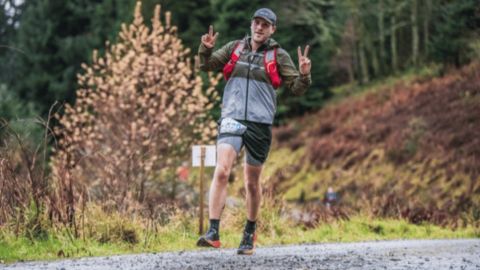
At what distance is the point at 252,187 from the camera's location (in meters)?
7.06

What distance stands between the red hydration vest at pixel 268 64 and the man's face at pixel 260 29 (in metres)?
0.13

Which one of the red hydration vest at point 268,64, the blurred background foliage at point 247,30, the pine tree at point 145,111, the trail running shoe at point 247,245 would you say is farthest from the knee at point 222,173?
the blurred background foliage at point 247,30

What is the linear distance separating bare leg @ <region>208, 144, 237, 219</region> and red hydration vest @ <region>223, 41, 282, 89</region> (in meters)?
0.66

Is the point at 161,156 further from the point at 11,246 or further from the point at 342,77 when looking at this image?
the point at 342,77

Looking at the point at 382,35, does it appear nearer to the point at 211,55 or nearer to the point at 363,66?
the point at 363,66

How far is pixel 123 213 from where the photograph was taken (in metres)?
9.23

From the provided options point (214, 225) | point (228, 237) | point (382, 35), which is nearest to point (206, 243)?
point (214, 225)

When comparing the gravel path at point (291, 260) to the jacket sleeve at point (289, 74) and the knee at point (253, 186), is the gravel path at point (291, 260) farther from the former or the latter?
the jacket sleeve at point (289, 74)

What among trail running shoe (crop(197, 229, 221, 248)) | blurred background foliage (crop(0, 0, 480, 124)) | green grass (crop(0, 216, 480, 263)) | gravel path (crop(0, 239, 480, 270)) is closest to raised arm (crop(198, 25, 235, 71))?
trail running shoe (crop(197, 229, 221, 248))

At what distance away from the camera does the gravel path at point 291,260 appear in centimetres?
602

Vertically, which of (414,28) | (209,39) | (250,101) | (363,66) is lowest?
(250,101)

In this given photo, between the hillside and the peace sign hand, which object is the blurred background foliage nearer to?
the hillside

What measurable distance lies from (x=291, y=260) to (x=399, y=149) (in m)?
17.2

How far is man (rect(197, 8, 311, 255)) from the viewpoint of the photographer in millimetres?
6738
